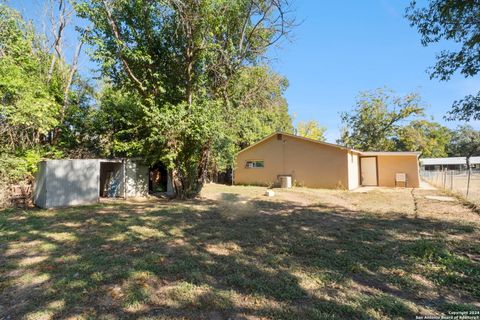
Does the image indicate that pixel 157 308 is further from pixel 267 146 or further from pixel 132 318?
pixel 267 146

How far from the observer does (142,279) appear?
3846 mm

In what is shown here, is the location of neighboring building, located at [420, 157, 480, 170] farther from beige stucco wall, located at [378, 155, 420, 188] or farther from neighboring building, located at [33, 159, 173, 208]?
neighboring building, located at [33, 159, 173, 208]

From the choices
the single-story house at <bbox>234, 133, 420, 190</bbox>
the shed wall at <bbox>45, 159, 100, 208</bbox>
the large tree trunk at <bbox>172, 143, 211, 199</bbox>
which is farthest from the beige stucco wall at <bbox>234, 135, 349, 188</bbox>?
the shed wall at <bbox>45, 159, 100, 208</bbox>

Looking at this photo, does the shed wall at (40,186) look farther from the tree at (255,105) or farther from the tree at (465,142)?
the tree at (465,142)

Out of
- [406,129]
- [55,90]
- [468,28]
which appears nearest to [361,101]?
[406,129]

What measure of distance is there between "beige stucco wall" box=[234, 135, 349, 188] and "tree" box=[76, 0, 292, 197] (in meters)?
6.39

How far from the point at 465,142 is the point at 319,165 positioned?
55537mm

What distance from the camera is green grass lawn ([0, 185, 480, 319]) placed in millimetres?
3109

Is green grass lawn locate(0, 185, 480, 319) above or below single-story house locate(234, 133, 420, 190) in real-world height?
below

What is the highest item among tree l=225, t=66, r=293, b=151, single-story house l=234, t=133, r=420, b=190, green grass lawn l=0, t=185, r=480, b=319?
tree l=225, t=66, r=293, b=151

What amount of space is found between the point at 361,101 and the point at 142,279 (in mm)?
29713

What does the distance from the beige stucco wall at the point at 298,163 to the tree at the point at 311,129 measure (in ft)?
66.0

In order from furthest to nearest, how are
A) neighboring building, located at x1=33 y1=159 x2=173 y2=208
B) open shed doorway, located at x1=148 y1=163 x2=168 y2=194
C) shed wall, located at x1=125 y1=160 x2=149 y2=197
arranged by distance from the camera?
open shed doorway, located at x1=148 y1=163 x2=168 y2=194 < shed wall, located at x1=125 y1=160 x2=149 y2=197 < neighboring building, located at x1=33 y1=159 x2=173 y2=208

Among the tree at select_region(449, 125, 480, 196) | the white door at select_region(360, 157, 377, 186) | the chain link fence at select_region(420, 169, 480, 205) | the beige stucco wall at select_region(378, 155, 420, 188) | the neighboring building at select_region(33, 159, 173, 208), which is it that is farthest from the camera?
the tree at select_region(449, 125, 480, 196)
